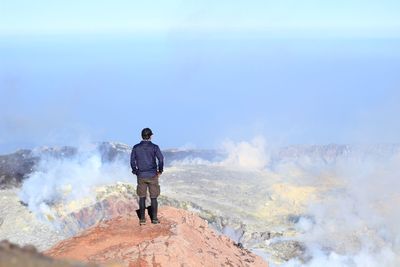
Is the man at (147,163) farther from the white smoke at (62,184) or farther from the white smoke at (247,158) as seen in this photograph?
the white smoke at (247,158)

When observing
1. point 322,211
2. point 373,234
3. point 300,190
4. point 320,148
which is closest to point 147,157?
point 373,234

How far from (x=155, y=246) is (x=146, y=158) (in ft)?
8.56

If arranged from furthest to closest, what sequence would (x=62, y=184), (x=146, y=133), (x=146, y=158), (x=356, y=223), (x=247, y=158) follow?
(x=247, y=158) < (x=356, y=223) < (x=62, y=184) < (x=146, y=158) < (x=146, y=133)

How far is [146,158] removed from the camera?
1767cm

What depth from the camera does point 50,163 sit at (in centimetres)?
5838

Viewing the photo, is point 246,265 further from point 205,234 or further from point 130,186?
point 130,186

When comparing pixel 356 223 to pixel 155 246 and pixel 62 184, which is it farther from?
pixel 155 246

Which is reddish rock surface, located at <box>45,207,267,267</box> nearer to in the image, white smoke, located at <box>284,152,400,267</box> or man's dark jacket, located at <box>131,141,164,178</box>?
man's dark jacket, located at <box>131,141,164,178</box>

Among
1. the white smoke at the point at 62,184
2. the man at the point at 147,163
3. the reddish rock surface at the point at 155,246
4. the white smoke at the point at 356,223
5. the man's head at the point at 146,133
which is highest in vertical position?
the man's head at the point at 146,133

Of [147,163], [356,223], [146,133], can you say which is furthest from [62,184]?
[146,133]

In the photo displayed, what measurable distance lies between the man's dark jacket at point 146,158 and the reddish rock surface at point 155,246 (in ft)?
6.19

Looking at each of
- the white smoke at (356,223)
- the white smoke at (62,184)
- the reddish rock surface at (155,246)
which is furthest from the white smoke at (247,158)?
the reddish rock surface at (155,246)

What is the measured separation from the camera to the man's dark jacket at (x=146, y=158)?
57.6 feet

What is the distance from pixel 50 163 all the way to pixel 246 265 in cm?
4265
